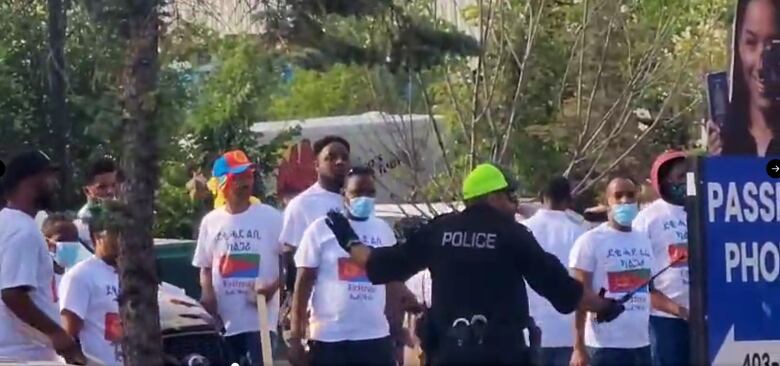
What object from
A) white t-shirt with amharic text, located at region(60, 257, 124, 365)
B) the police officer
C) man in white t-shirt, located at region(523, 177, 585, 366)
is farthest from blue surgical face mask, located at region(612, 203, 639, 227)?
white t-shirt with amharic text, located at region(60, 257, 124, 365)

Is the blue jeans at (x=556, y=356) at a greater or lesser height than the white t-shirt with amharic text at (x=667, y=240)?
lesser

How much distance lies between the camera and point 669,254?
10.5 metres

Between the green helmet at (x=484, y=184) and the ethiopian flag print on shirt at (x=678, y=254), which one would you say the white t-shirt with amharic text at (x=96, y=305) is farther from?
the ethiopian flag print on shirt at (x=678, y=254)

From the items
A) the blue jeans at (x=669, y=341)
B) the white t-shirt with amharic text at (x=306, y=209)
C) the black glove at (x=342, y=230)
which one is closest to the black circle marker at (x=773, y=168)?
the black glove at (x=342, y=230)

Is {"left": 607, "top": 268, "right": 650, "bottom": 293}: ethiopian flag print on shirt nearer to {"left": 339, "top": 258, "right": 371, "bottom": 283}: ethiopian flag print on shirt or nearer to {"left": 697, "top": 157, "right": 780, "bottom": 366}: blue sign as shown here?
{"left": 339, "top": 258, "right": 371, "bottom": 283}: ethiopian flag print on shirt

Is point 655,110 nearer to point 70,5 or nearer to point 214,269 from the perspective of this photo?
point 214,269

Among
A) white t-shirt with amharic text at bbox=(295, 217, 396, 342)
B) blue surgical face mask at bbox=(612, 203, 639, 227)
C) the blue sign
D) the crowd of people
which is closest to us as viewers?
the crowd of people

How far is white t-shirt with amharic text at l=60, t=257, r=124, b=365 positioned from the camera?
884cm

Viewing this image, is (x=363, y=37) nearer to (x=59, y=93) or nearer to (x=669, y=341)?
(x=59, y=93)

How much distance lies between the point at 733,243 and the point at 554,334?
292 centimetres

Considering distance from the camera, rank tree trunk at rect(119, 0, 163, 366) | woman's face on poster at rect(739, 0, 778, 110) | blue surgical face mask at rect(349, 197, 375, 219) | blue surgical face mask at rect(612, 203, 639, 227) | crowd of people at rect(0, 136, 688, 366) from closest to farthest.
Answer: tree trunk at rect(119, 0, 163, 366) < crowd of people at rect(0, 136, 688, 366) < woman's face on poster at rect(739, 0, 778, 110) < blue surgical face mask at rect(349, 197, 375, 219) < blue surgical face mask at rect(612, 203, 639, 227)

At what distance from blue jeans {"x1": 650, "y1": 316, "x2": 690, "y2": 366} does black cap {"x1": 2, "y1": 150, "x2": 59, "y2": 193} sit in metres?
4.18

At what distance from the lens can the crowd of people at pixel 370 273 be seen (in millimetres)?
7656

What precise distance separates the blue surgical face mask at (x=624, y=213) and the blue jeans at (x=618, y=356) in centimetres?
79
